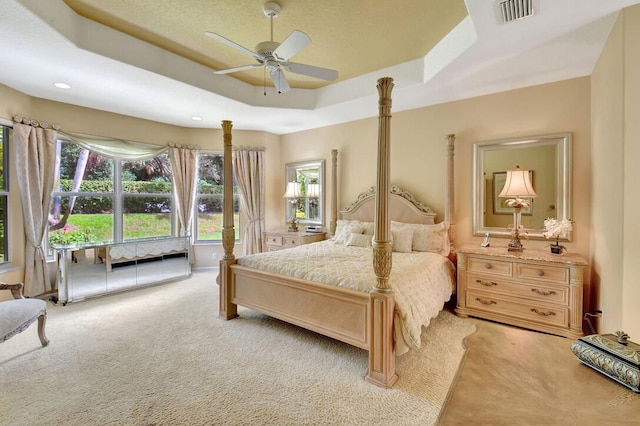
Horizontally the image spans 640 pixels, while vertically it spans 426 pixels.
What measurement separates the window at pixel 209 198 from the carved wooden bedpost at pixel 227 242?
223 centimetres

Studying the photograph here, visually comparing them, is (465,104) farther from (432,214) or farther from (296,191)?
(296,191)

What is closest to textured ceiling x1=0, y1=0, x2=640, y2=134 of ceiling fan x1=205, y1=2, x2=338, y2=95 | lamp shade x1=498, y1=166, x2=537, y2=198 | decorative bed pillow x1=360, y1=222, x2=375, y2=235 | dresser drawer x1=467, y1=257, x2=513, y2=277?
ceiling fan x1=205, y1=2, x2=338, y2=95

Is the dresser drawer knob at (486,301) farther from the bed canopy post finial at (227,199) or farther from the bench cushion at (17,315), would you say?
the bench cushion at (17,315)

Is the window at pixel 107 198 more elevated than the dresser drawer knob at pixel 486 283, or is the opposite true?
the window at pixel 107 198

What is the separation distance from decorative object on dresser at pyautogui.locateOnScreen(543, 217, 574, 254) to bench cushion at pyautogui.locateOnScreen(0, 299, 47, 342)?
16.3 feet

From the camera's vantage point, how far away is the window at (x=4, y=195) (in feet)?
11.6

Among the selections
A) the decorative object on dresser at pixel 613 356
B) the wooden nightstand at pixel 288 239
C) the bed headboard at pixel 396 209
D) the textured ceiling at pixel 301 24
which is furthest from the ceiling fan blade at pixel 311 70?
the wooden nightstand at pixel 288 239

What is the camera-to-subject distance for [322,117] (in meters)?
4.59

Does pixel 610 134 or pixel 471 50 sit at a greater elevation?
pixel 471 50

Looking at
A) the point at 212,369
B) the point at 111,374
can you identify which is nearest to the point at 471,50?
the point at 212,369

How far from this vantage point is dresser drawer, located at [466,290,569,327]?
2.69 m

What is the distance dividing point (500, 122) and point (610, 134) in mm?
1321

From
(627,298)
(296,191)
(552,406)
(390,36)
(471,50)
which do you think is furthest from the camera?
(296,191)

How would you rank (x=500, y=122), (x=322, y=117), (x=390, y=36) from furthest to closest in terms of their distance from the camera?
1. (x=322, y=117)
2. (x=500, y=122)
3. (x=390, y=36)
